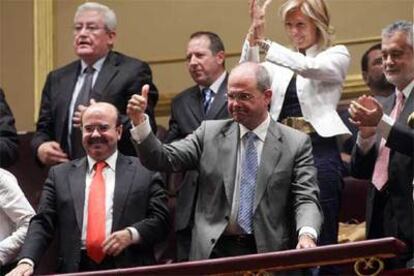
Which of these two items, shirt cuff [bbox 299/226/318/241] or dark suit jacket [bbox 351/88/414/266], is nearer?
shirt cuff [bbox 299/226/318/241]

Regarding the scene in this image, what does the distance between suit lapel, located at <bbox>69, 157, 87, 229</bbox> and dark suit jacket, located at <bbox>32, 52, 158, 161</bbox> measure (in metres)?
0.47

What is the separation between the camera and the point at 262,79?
444 centimetres

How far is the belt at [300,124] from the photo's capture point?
470cm

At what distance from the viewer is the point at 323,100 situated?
475 cm

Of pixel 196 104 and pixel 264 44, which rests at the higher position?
pixel 264 44

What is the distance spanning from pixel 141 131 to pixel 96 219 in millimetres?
477

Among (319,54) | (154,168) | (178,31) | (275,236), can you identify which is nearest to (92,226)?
(154,168)

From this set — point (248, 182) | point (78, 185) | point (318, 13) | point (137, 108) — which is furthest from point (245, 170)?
point (318, 13)

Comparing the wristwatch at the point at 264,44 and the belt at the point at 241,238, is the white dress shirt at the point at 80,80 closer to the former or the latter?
the wristwatch at the point at 264,44

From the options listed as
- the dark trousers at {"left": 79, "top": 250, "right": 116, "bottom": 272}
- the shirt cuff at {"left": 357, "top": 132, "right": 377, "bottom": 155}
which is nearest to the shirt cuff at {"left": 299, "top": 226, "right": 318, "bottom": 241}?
the shirt cuff at {"left": 357, "top": 132, "right": 377, "bottom": 155}

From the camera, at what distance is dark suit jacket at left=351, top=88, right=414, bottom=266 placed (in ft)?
14.0

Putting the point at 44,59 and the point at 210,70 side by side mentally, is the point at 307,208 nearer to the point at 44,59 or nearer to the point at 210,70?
the point at 210,70

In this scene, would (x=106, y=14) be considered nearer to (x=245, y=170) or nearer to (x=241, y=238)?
(x=245, y=170)

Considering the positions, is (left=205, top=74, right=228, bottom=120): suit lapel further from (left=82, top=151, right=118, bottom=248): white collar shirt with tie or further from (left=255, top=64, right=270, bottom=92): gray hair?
(left=255, top=64, right=270, bottom=92): gray hair
